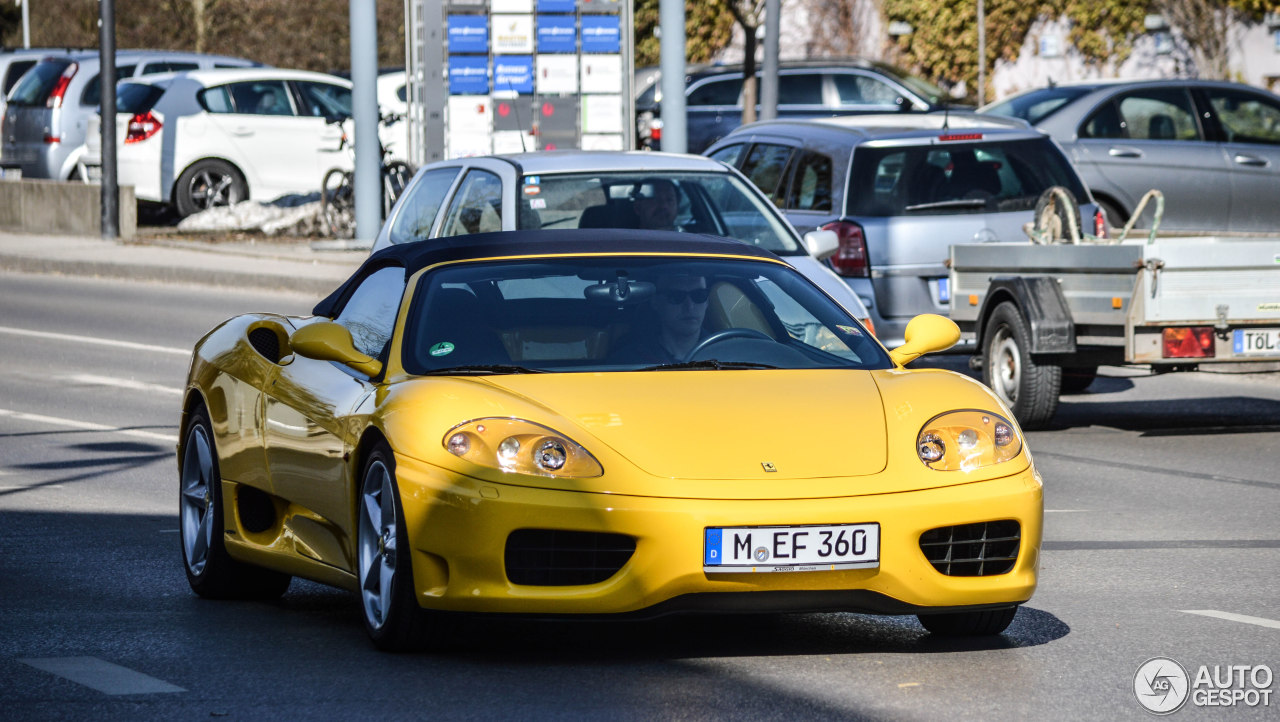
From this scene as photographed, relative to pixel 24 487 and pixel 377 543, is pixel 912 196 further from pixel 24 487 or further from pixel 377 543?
pixel 377 543

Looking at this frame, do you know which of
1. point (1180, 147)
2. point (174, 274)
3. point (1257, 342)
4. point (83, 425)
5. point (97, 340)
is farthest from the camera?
point (174, 274)

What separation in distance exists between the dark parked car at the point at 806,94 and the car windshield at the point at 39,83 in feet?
25.7

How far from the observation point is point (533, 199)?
1169cm

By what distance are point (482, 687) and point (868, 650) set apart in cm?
121

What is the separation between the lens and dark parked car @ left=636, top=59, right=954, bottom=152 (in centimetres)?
2909

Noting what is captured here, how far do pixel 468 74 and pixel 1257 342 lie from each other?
12.9m

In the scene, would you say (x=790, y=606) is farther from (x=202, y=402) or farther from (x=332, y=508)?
(x=202, y=402)

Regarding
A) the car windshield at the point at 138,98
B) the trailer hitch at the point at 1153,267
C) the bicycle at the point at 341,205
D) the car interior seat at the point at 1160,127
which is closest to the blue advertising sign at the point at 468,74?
the bicycle at the point at 341,205

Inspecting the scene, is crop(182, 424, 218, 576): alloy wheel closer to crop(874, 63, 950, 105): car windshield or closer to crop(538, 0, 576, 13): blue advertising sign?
crop(538, 0, 576, 13): blue advertising sign

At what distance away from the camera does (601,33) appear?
23.1 metres

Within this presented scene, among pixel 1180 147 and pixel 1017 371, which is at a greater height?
pixel 1180 147

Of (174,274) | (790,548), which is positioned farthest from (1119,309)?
(174,274)

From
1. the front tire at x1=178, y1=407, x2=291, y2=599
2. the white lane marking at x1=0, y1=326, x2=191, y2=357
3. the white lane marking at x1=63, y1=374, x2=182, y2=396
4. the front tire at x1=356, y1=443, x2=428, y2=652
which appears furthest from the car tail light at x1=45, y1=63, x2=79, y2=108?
the front tire at x1=356, y1=443, x2=428, y2=652

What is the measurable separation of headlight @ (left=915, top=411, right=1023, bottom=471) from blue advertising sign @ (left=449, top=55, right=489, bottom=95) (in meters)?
17.2
